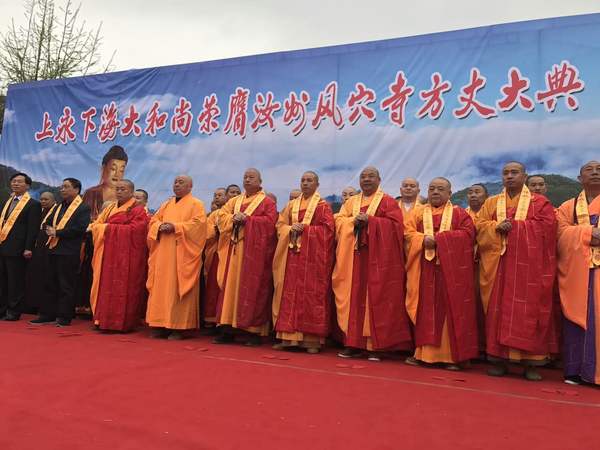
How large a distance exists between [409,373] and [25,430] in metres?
2.44

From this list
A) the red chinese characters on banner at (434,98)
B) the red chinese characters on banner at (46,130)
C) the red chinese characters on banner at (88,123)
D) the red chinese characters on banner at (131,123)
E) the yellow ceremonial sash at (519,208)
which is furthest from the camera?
the red chinese characters on banner at (46,130)

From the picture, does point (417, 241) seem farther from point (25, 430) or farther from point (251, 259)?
point (25, 430)

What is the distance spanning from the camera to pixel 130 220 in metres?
5.39

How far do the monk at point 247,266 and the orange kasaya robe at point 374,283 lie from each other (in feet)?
2.24

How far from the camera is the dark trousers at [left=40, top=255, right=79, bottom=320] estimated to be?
5449 mm

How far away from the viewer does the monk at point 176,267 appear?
5027 millimetres

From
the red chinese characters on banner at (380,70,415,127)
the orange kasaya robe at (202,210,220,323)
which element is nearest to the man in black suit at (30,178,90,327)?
the orange kasaya robe at (202,210,220,323)

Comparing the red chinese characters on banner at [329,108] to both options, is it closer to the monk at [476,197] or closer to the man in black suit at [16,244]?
the monk at [476,197]

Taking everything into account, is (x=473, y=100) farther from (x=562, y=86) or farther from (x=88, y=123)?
(x=88, y=123)

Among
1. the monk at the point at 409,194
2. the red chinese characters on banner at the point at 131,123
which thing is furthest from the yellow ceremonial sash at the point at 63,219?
the monk at the point at 409,194

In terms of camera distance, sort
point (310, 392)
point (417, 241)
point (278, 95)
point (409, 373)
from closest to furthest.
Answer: point (310, 392), point (409, 373), point (417, 241), point (278, 95)

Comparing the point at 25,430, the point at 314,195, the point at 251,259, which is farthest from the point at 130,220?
the point at 25,430

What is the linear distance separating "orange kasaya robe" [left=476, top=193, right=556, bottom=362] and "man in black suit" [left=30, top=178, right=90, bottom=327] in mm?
4039

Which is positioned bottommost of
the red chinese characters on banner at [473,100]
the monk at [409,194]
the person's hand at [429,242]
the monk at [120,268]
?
the monk at [120,268]
